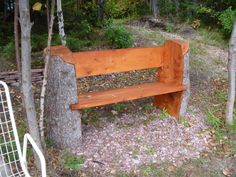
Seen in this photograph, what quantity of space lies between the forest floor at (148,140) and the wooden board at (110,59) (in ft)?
2.29

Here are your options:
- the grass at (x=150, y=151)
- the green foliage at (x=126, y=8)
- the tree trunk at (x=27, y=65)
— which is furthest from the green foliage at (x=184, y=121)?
the green foliage at (x=126, y=8)

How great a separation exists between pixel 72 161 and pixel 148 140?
95cm

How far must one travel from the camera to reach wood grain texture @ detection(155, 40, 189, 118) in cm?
437

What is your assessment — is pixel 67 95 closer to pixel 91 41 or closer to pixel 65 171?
pixel 65 171

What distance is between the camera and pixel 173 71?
14.9 feet

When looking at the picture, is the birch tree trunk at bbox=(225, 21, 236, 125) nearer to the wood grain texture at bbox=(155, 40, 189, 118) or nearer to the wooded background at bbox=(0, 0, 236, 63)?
the wood grain texture at bbox=(155, 40, 189, 118)

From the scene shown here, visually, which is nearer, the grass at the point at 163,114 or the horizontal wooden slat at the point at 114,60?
the horizontal wooden slat at the point at 114,60

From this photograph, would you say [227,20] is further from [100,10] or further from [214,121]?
[214,121]

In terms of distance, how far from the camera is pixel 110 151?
12.7 feet

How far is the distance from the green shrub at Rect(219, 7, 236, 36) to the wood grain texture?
167 inches

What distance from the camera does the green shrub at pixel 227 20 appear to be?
8273 mm

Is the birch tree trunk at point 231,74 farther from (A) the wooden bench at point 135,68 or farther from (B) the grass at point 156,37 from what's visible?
(B) the grass at point 156,37

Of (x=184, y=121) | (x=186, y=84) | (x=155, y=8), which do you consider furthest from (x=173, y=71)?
(x=155, y=8)

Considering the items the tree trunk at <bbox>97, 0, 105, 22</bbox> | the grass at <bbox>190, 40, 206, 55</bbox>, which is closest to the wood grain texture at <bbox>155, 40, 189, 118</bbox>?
the grass at <bbox>190, 40, 206, 55</bbox>
